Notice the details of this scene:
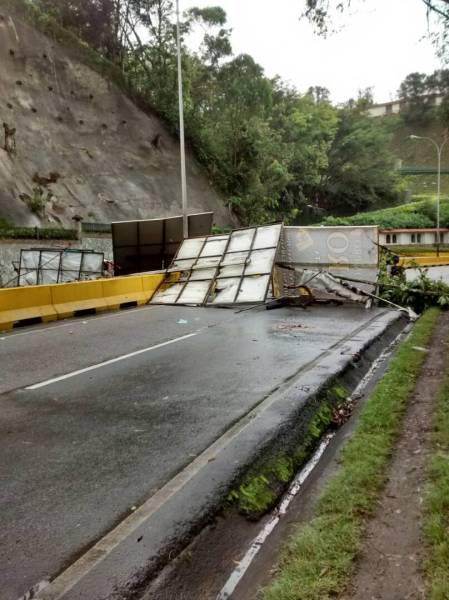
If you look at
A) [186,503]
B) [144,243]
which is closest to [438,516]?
[186,503]

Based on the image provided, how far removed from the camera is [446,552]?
2.76m

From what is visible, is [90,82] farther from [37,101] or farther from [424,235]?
[424,235]

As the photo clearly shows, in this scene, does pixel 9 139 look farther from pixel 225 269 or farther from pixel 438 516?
pixel 438 516

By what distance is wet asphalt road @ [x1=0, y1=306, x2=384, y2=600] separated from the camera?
325 centimetres

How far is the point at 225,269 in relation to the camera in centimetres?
1494

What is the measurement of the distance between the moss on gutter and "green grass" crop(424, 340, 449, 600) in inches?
41.2

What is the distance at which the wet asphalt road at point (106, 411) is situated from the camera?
325 centimetres

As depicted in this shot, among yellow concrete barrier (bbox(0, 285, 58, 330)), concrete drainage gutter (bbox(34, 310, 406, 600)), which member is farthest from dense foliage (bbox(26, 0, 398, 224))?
concrete drainage gutter (bbox(34, 310, 406, 600))

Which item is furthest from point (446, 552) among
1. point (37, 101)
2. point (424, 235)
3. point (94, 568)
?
point (424, 235)

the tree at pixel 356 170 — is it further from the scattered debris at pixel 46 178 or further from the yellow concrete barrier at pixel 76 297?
the yellow concrete barrier at pixel 76 297

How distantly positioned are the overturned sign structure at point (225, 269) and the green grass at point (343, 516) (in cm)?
857

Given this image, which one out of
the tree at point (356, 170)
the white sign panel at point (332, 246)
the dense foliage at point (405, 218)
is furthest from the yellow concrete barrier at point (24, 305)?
the tree at point (356, 170)

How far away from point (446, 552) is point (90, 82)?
42478 mm

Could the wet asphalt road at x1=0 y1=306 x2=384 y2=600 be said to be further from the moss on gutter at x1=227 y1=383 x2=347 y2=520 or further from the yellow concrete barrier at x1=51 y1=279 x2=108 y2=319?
the yellow concrete barrier at x1=51 y1=279 x2=108 y2=319
